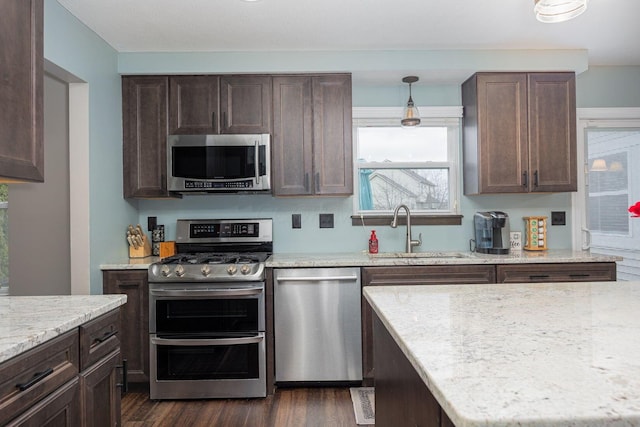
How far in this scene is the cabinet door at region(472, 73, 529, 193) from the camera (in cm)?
312

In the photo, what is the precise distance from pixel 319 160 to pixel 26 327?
7.11 feet

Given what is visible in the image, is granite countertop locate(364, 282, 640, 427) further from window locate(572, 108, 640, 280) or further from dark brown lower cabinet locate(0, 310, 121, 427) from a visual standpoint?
window locate(572, 108, 640, 280)

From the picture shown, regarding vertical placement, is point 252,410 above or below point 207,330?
below

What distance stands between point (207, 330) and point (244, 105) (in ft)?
5.27

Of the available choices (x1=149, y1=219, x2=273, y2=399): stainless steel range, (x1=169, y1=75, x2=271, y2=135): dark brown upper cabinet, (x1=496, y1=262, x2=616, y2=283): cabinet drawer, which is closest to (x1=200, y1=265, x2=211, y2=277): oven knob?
(x1=149, y1=219, x2=273, y2=399): stainless steel range

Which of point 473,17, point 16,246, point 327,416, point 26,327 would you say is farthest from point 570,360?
point 16,246

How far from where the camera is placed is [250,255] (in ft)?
10.0

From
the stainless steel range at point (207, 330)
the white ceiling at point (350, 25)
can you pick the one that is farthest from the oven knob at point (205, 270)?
the white ceiling at point (350, 25)

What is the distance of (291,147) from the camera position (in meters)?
3.11

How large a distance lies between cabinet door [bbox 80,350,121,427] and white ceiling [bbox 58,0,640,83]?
195cm

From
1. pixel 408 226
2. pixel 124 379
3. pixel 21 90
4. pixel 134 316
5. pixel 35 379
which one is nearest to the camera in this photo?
pixel 35 379

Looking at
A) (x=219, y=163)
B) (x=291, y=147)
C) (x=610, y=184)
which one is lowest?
(x=610, y=184)

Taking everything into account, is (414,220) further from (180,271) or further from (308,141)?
(180,271)

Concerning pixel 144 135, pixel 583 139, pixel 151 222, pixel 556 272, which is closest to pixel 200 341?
pixel 151 222
